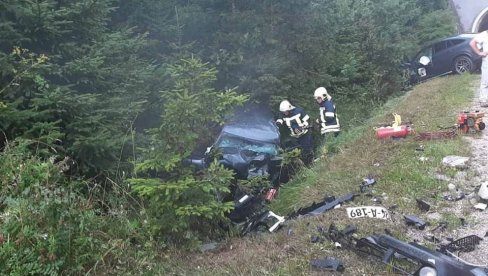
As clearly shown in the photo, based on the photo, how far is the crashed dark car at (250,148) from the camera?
7410mm

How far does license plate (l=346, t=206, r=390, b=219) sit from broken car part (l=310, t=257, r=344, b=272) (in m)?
0.97

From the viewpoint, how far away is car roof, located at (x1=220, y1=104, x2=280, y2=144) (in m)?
8.12

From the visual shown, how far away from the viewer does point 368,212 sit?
5.05 m

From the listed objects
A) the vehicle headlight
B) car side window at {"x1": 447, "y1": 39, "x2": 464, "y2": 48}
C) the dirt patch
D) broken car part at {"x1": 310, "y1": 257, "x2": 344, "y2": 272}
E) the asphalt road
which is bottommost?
the asphalt road

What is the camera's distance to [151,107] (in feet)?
26.6

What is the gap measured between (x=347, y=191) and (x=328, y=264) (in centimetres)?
224

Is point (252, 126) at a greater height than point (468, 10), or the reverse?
point (252, 126)

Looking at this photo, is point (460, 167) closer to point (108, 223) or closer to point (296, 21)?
point (108, 223)

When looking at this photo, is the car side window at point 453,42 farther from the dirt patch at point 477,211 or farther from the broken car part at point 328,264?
the broken car part at point 328,264

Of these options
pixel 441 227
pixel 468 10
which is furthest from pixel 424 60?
pixel 468 10

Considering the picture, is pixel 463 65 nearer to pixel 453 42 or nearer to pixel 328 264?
pixel 453 42

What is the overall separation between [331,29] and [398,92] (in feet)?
10.1

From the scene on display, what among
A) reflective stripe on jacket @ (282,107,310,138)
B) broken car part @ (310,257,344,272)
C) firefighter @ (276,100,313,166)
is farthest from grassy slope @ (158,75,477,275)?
reflective stripe on jacket @ (282,107,310,138)

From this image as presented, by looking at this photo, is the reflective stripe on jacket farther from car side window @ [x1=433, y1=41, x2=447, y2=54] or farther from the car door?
car side window @ [x1=433, y1=41, x2=447, y2=54]
